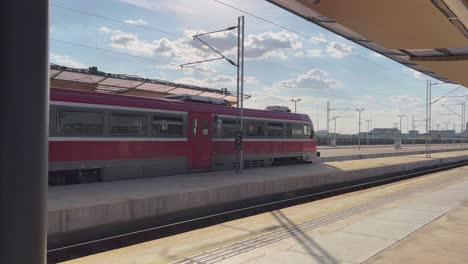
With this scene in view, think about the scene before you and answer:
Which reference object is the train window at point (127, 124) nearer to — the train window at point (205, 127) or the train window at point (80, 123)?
the train window at point (80, 123)

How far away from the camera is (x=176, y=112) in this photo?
16.2 meters

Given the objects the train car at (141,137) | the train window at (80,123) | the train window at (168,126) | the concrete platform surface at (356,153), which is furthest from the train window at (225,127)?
the concrete platform surface at (356,153)

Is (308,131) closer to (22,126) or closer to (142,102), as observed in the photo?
(142,102)

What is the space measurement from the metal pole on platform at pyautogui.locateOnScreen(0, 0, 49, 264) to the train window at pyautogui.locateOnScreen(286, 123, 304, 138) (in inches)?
830

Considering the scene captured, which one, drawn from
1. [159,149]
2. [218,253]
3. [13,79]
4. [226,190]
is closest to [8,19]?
[13,79]

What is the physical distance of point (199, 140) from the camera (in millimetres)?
17156

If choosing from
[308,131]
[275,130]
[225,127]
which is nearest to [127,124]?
[225,127]

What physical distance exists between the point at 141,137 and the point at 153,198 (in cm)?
389

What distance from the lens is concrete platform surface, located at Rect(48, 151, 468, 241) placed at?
973 cm

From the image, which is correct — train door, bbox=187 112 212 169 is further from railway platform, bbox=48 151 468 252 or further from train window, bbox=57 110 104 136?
train window, bbox=57 110 104 136

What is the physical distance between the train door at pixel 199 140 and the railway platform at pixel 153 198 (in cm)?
64

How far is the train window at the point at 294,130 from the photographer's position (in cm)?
2287

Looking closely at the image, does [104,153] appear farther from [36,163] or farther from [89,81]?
[36,163]

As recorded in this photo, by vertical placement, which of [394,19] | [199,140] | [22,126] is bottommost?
[199,140]
